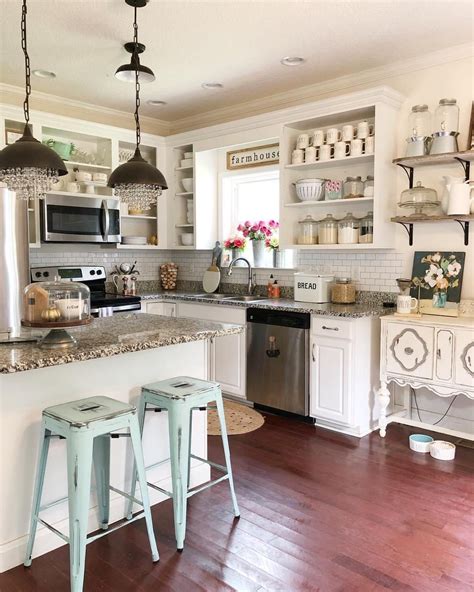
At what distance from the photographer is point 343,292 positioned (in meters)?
4.16

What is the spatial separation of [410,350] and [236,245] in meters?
2.24

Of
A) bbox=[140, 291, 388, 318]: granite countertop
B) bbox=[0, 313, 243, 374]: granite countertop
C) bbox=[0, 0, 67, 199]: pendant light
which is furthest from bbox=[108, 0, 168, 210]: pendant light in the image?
bbox=[140, 291, 388, 318]: granite countertop

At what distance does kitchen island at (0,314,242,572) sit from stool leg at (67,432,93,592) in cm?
32

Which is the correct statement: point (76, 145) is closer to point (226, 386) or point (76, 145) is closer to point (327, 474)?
point (226, 386)

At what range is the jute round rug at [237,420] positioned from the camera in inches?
151

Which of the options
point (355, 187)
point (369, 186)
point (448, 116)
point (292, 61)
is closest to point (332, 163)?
point (355, 187)

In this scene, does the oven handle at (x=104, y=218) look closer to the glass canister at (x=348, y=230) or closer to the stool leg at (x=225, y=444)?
the glass canister at (x=348, y=230)

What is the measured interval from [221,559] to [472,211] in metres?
2.68

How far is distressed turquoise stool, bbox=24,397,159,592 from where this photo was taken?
197 centimetres

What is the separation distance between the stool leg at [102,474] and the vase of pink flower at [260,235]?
2.91 metres

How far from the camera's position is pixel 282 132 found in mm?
4359

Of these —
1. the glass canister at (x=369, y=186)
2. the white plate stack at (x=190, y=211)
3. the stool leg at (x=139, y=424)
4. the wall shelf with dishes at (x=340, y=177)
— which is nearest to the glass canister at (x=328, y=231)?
the wall shelf with dishes at (x=340, y=177)

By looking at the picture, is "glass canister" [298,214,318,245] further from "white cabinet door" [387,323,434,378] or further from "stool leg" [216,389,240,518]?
"stool leg" [216,389,240,518]

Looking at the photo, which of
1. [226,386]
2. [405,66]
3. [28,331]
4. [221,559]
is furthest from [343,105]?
[221,559]
